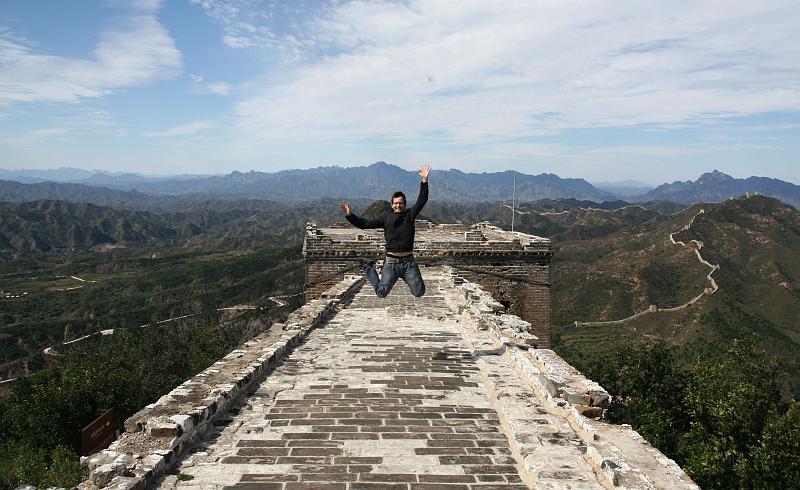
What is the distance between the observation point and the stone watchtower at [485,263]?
22828 mm

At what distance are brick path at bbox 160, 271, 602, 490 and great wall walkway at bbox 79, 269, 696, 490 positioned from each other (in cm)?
2

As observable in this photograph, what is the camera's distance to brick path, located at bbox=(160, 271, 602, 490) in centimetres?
504

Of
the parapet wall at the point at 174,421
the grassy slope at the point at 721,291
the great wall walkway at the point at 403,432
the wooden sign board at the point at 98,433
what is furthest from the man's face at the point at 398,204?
the grassy slope at the point at 721,291

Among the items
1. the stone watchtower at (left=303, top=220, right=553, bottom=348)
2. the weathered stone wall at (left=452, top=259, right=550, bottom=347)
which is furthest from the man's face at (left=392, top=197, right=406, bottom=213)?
the weathered stone wall at (left=452, top=259, right=550, bottom=347)

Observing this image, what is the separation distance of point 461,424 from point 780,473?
10.4 m

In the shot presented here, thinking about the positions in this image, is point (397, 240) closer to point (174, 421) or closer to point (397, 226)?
point (397, 226)

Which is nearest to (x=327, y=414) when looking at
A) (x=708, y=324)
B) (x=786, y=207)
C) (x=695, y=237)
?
(x=708, y=324)

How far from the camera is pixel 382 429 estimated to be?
20.4 ft

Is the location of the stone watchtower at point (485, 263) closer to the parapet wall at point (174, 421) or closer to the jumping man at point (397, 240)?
the parapet wall at point (174, 421)

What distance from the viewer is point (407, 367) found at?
8.93 metres

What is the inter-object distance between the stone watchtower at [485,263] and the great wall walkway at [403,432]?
1289 centimetres

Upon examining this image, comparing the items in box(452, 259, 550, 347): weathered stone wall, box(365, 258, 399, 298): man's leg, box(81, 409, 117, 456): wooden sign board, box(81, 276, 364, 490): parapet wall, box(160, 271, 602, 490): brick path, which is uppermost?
box(365, 258, 399, 298): man's leg

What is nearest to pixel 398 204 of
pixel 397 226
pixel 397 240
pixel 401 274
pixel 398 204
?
pixel 398 204

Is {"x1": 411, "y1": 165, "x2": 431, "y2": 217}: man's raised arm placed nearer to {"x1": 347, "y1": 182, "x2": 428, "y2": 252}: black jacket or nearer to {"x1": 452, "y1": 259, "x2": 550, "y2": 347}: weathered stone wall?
{"x1": 347, "y1": 182, "x2": 428, "y2": 252}: black jacket
